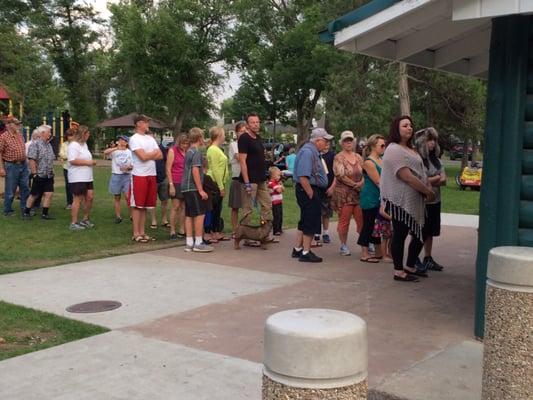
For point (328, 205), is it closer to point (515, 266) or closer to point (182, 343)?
point (182, 343)

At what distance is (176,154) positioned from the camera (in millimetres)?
9789

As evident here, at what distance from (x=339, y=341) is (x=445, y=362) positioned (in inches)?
106

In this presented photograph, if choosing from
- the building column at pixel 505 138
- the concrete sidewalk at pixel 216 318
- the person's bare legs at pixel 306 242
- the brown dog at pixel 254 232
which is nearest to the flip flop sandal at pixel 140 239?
the concrete sidewalk at pixel 216 318

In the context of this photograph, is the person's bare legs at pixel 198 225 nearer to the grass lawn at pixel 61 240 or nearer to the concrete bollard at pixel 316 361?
the grass lawn at pixel 61 240

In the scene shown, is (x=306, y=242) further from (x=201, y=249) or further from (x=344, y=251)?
(x=201, y=249)

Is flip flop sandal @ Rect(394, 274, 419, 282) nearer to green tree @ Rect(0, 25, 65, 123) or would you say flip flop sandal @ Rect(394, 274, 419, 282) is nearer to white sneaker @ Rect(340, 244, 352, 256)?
white sneaker @ Rect(340, 244, 352, 256)

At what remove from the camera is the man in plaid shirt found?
11.5m

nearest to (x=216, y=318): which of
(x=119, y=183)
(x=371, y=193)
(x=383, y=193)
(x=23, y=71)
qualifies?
(x=383, y=193)

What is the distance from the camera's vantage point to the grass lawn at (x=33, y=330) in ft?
15.9

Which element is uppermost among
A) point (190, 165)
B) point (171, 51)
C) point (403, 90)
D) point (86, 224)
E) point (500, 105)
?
point (171, 51)

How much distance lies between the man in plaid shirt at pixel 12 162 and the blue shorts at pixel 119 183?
1.96m

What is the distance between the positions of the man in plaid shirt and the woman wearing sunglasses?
6882 mm

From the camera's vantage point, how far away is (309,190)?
7.90m

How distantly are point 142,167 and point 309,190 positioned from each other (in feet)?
9.40
